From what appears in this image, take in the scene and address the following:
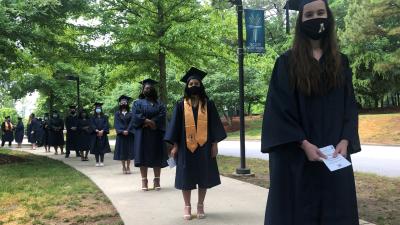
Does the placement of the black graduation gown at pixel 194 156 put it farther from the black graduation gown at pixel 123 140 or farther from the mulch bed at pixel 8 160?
the mulch bed at pixel 8 160

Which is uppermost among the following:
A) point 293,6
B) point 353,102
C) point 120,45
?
point 120,45

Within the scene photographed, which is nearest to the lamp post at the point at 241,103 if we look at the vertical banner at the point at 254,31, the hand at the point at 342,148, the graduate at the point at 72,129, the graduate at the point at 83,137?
the vertical banner at the point at 254,31

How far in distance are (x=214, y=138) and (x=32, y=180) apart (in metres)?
5.72

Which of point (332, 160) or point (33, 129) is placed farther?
point (33, 129)

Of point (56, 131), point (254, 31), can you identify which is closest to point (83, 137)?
point (56, 131)

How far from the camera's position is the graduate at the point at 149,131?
893 cm

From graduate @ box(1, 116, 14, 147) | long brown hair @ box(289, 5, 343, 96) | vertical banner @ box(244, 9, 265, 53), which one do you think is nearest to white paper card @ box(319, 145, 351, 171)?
long brown hair @ box(289, 5, 343, 96)

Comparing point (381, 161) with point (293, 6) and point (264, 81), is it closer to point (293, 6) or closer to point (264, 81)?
point (293, 6)

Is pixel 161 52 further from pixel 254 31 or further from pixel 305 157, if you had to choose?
pixel 305 157

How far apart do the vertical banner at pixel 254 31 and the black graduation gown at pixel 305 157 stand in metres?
7.75

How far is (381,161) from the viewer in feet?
48.6

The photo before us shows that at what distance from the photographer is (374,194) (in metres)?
8.37

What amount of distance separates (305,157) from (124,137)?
886 cm

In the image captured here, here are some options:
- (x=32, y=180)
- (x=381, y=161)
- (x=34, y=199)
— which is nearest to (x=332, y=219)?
(x=34, y=199)
